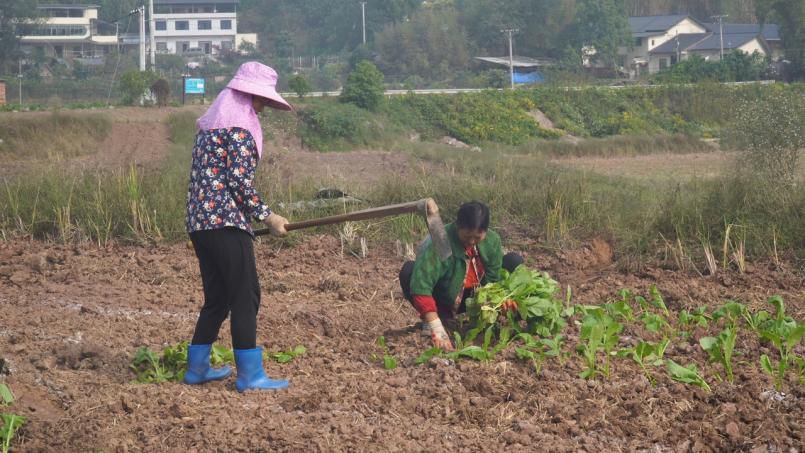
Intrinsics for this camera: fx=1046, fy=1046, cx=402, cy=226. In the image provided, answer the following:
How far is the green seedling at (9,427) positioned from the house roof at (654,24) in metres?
66.3

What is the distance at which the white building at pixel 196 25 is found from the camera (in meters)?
82.0

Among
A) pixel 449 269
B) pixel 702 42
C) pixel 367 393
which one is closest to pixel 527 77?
pixel 702 42

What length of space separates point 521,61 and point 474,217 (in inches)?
2305

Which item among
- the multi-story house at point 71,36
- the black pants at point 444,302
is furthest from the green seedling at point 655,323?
the multi-story house at point 71,36

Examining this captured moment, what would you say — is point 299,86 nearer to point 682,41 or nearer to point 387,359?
point 387,359

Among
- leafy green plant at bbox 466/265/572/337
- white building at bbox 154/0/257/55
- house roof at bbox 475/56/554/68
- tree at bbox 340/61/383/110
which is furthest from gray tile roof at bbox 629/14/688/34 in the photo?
leafy green plant at bbox 466/265/572/337

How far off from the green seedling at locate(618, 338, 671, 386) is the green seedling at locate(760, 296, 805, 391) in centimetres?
51

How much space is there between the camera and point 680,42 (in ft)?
213

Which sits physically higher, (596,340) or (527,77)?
(527,77)

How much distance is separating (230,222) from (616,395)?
2000 millimetres

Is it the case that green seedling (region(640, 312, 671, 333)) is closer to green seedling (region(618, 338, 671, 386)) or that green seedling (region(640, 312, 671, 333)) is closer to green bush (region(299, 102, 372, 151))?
green seedling (region(618, 338, 671, 386))

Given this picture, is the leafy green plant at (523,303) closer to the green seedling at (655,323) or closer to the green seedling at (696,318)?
the green seedling at (655,323)

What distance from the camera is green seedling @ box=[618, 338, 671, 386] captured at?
5273mm

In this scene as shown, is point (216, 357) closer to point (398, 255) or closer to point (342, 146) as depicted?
point (398, 255)
